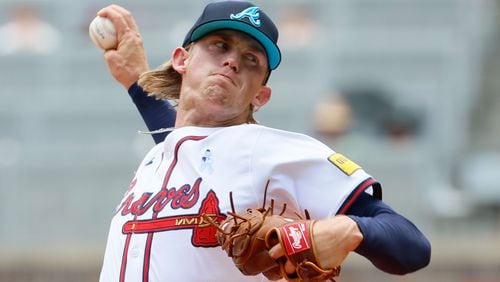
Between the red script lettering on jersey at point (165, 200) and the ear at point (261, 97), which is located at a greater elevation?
the ear at point (261, 97)

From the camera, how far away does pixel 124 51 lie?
4336 mm

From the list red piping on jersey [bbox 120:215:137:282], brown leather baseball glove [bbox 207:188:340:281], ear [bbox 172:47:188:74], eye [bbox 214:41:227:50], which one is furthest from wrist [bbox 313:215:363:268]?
ear [bbox 172:47:188:74]

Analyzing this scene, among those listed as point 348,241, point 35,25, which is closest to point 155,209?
point 348,241

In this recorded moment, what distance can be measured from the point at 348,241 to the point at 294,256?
150mm

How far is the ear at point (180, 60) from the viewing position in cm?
376

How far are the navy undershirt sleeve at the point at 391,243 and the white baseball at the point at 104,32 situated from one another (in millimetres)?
1600

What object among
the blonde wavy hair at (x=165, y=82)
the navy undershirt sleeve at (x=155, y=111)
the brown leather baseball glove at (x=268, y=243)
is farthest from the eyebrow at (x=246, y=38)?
A: the navy undershirt sleeve at (x=155, y=111)

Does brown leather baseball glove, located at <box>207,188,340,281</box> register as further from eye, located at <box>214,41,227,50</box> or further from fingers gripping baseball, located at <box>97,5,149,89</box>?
fingers gripping baseball, located at <box>97,5,149,89</box>

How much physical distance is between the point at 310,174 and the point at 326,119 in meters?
5.07

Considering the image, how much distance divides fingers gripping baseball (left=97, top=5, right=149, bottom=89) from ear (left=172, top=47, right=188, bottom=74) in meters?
0.58

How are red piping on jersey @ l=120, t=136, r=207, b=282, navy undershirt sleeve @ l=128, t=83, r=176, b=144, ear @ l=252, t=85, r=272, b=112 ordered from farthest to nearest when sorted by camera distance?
1. navy undershirt sleeve @ l=128, t=83, r=176, b=144
2. ear @ l=252, t=85, r=272, b=112
3. red piping on jersey @ l=120, t=136, r=207, b=282

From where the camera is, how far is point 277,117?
28.8 feet

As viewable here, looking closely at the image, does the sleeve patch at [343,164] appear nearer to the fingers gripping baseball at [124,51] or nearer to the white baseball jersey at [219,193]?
the white baseball jersey at [219,193]

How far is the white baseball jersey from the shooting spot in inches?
127
